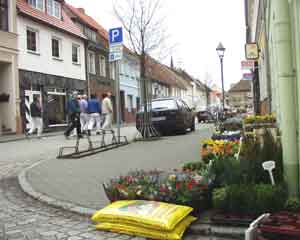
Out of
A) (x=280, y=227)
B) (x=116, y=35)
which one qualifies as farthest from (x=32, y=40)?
(x=280, y=227)

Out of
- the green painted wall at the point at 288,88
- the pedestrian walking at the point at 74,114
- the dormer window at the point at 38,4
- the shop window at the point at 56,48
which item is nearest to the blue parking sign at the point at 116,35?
the pedestrian walking at the point at 74,114

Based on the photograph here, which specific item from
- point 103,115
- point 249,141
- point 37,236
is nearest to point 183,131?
point 103,115

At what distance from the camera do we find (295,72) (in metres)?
4.59

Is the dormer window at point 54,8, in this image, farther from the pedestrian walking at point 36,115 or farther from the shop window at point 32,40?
the pedestrian walking at point 36,115

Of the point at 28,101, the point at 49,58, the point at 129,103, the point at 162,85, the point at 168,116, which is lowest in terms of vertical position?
the point at 168,116

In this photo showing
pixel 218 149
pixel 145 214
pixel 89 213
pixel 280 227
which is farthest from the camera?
pixel 218 149

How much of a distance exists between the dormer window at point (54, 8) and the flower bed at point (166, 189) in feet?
78.7

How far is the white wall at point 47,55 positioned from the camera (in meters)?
22.8

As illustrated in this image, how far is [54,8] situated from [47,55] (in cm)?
421

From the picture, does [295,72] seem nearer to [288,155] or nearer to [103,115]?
[288,155]

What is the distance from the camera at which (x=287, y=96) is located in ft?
14.9

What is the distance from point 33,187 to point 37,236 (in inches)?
93.1

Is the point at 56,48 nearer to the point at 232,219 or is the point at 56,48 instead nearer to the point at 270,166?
the point at 270,166

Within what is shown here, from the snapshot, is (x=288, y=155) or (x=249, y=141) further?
(x=249, y=141)
